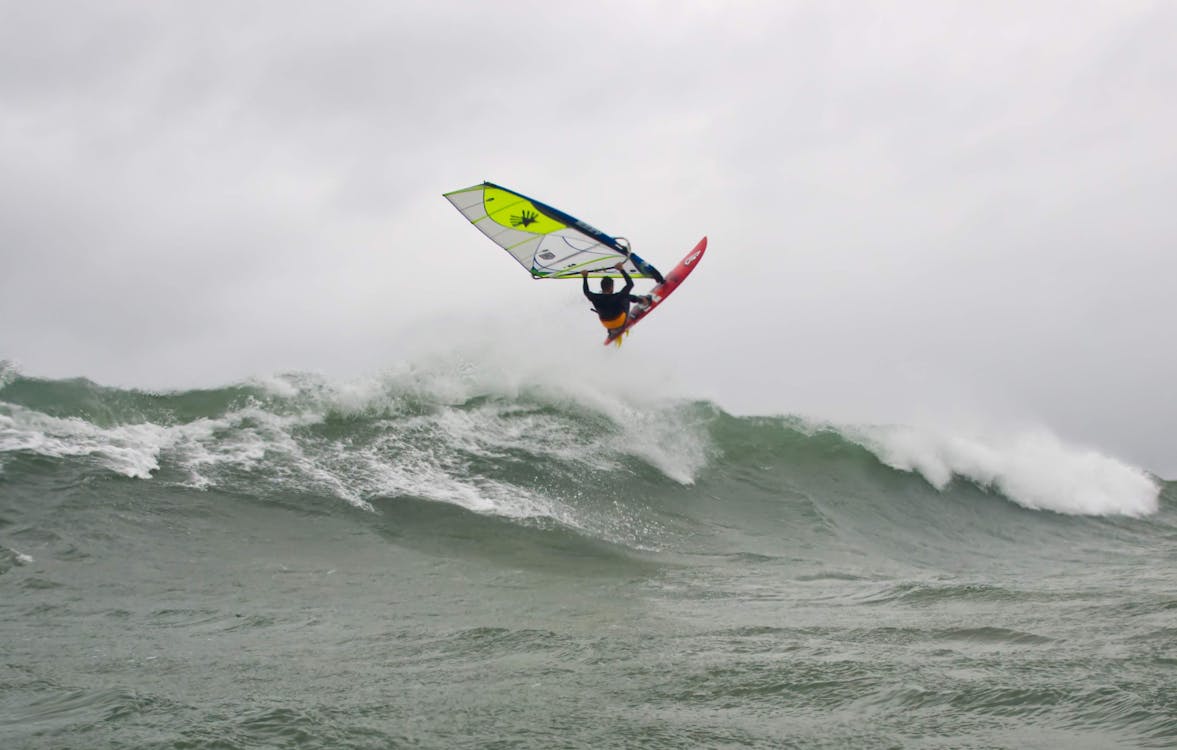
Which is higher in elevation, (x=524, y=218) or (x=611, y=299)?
(x=524, y=218)

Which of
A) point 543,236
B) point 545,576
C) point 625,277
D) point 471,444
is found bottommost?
point 545,576

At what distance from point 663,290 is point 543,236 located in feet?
6.66

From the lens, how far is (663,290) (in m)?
11.8

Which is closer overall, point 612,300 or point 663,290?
point 612,300

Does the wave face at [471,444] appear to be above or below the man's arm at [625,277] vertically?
below

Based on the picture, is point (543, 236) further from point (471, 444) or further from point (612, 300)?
point (471, 444)

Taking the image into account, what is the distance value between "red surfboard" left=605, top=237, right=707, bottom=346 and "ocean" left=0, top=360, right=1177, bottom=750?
201 centimetres

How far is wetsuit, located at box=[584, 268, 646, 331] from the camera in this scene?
34.9 feet

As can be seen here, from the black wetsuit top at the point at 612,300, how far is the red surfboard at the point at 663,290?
0.41 meters

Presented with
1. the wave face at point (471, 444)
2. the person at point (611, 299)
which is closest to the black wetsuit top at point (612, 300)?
the person at point (611, 299)

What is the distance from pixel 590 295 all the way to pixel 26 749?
7.55 m

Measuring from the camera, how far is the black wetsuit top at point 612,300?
10625 mm

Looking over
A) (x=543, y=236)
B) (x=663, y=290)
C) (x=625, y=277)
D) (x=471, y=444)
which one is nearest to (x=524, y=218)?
(x=543, y=236)

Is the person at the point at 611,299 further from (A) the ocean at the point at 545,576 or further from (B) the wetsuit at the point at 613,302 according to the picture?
(A) the ocean at the point at 545,576
